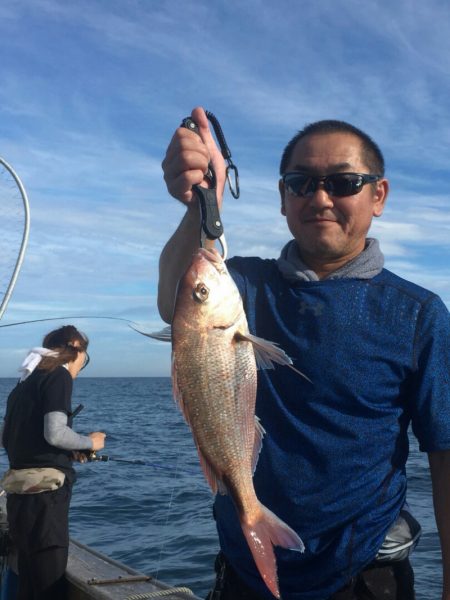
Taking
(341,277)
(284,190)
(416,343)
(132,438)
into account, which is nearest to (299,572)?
(416,343)

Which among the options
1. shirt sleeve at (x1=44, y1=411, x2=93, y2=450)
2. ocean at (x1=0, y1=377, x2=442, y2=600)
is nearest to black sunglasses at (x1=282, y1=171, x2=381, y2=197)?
shirt sleeve at (x1=44, y1=411, x2=93, y2=450)

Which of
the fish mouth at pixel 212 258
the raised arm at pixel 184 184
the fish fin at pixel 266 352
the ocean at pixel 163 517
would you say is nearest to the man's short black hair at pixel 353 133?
the raised arm at pixel 184 184

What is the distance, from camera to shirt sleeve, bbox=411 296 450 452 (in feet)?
8.30

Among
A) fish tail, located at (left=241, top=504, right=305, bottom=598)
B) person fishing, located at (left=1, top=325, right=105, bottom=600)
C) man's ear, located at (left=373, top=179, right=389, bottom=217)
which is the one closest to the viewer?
fish tail, located at (left=241, top=504, right=305, bottom=598)

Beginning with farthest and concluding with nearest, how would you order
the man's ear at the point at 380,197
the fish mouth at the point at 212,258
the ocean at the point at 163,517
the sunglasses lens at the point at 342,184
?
the ocean at the point at 163,517 < the man's ear at the point at 380,197 < the sunglasses lens at the point at 342,184 < the fish mouth at the point at 212,258

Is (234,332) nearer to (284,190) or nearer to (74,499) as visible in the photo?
(284,190)

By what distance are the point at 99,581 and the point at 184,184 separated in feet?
11.9

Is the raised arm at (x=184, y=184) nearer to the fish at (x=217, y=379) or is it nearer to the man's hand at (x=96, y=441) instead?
the fish at (x=217, y=379)

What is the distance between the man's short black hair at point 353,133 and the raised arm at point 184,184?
1.29 ft

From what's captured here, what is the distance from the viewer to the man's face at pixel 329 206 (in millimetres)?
2658

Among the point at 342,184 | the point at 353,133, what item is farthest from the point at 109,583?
the point at 353,133

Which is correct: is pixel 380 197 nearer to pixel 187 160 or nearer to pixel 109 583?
pixel 187 160

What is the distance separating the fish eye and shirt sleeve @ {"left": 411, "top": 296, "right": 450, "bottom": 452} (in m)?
0.86

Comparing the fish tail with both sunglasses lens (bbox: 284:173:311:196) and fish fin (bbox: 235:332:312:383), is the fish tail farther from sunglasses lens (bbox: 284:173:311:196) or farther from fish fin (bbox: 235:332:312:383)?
sunglasses lens (bbox: 284:173:311:196)
